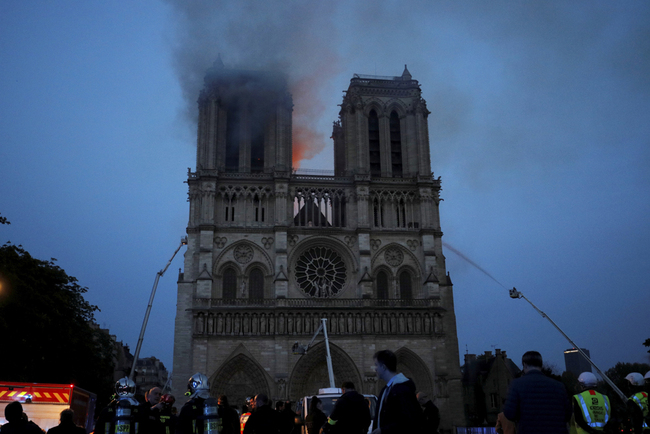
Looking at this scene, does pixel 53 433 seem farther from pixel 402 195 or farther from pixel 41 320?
pixel 402 195

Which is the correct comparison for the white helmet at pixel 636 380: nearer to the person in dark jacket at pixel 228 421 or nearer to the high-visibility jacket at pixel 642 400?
the high-visibility jacket at pixel 642 400

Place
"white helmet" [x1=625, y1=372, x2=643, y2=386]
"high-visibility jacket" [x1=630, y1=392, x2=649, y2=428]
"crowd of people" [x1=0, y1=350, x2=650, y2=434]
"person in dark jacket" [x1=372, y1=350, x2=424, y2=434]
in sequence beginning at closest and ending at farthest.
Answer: "person in dark jacket" [x1=372, y1=350, x2=424, y2=434] < "crowd of people" [x1=0, y1=350, x2=650, y2=434] < "high-visibility jacket" [x1=630, y1=392, x2=649, y2=428] < "white helmet" [x1=625, y1=372, x2=643, y2=386]

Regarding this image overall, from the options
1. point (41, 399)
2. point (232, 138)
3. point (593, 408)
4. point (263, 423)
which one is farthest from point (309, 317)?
point (593, 408)

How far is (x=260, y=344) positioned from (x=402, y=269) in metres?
11.0

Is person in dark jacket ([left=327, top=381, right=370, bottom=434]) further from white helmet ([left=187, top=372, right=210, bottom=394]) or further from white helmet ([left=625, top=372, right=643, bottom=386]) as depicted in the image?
white helmet ([left=625, top=372, right=643, bottom=386])

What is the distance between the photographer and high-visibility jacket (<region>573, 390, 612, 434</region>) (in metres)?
7.54

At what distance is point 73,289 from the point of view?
120 ft

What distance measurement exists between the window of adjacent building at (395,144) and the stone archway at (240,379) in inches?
672

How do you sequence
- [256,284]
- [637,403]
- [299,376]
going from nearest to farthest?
[637,403]
[299,376]
[256,284]

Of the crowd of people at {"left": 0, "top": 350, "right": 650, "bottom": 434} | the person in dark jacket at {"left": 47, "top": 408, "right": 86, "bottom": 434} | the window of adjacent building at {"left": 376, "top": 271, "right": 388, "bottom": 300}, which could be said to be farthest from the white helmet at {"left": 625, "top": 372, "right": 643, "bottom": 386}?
the window of adjacent building at {"left": 376, "top": 271, "right": 388, "bottom": 300}

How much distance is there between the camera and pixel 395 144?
48.6m

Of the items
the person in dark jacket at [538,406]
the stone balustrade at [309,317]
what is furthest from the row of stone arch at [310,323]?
the person in dark jacket at [538,406]

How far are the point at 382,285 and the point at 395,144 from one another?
10.9 metres

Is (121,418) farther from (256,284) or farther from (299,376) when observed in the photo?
(256,284)
